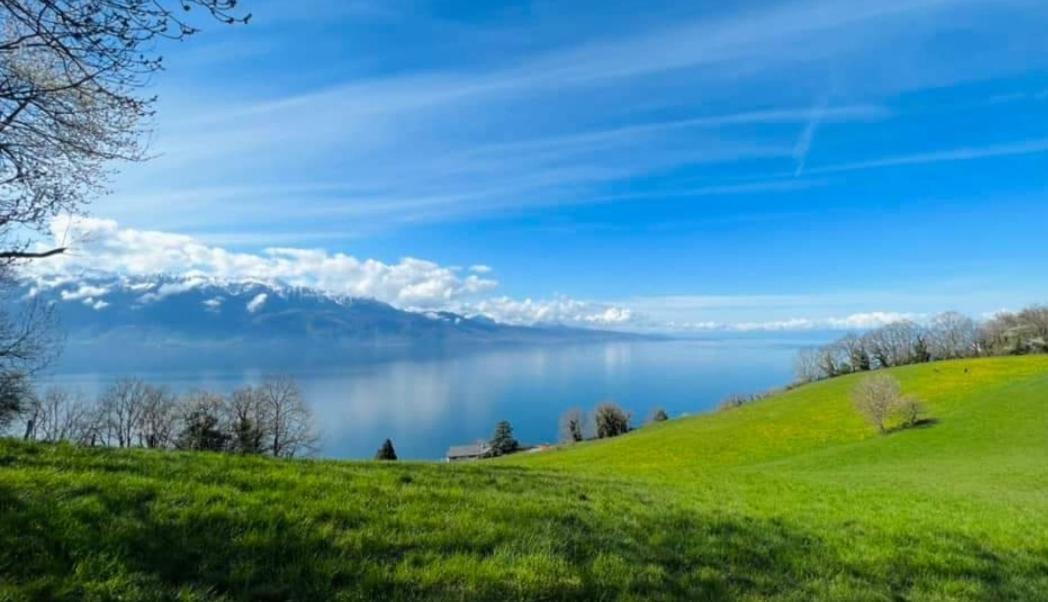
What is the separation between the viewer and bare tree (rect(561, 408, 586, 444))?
108625 mm

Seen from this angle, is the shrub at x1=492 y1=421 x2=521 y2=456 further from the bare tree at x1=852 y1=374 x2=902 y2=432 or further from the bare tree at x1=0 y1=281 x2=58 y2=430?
the bare tree at x1=0 y1=281 x2=58 y2=430

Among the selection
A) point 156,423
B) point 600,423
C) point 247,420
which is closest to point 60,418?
point 156,423

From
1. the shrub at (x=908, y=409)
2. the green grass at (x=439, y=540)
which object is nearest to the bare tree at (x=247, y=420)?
the green grass at (x=439, y=540)

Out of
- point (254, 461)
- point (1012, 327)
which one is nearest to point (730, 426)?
point (254, 461)

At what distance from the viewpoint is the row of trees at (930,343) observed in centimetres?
11050

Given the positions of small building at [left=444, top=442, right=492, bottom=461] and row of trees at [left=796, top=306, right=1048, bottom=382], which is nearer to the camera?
small building at [left=444, top=442, right=492, bottom=461]

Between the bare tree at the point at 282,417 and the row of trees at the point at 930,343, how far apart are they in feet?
311

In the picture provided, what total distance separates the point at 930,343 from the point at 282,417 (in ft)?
403

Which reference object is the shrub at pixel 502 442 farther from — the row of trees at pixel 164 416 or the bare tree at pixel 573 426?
the row of trees at pixel 164 416

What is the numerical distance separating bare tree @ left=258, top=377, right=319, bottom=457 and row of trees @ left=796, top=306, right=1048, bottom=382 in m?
94.9

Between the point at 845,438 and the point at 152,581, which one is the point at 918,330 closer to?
the point at 845,438

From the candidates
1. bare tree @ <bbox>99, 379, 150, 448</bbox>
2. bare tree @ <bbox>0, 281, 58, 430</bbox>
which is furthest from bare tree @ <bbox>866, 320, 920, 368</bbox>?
bare tree @ <bbox>0, 281, 58, 430</bbox>

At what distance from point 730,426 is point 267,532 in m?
71.7

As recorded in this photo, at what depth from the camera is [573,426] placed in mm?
109438
